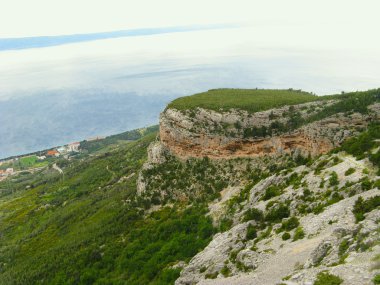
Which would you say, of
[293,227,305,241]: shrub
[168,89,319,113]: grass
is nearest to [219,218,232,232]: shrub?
[293,227,305,241]: shrub

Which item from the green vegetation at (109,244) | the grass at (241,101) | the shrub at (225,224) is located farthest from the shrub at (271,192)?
the grass at (241,101)


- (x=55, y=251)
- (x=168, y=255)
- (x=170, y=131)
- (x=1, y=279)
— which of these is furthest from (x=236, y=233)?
(x=1, y=279)

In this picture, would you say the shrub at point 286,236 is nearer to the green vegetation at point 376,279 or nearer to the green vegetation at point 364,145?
the green vegetation at point 376,279

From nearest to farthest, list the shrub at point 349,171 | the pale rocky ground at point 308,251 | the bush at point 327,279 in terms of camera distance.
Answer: the bush at point 327,279
the pale rocky ground at point 308,251
the shrub at point 349,171

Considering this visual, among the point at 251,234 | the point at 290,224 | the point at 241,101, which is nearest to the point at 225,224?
the point at 251,234

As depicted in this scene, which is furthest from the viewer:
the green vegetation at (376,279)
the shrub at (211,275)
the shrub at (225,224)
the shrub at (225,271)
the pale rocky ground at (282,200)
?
the shrub at (225,224)

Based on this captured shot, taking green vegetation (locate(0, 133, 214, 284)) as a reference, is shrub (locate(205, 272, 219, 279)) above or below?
above

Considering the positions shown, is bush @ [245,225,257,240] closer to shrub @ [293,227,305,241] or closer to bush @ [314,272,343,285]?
shrub @ [293,227,305,241]

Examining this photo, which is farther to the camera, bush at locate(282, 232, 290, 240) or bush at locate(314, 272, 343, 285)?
bush at locate(282, 232, 290, 240)
